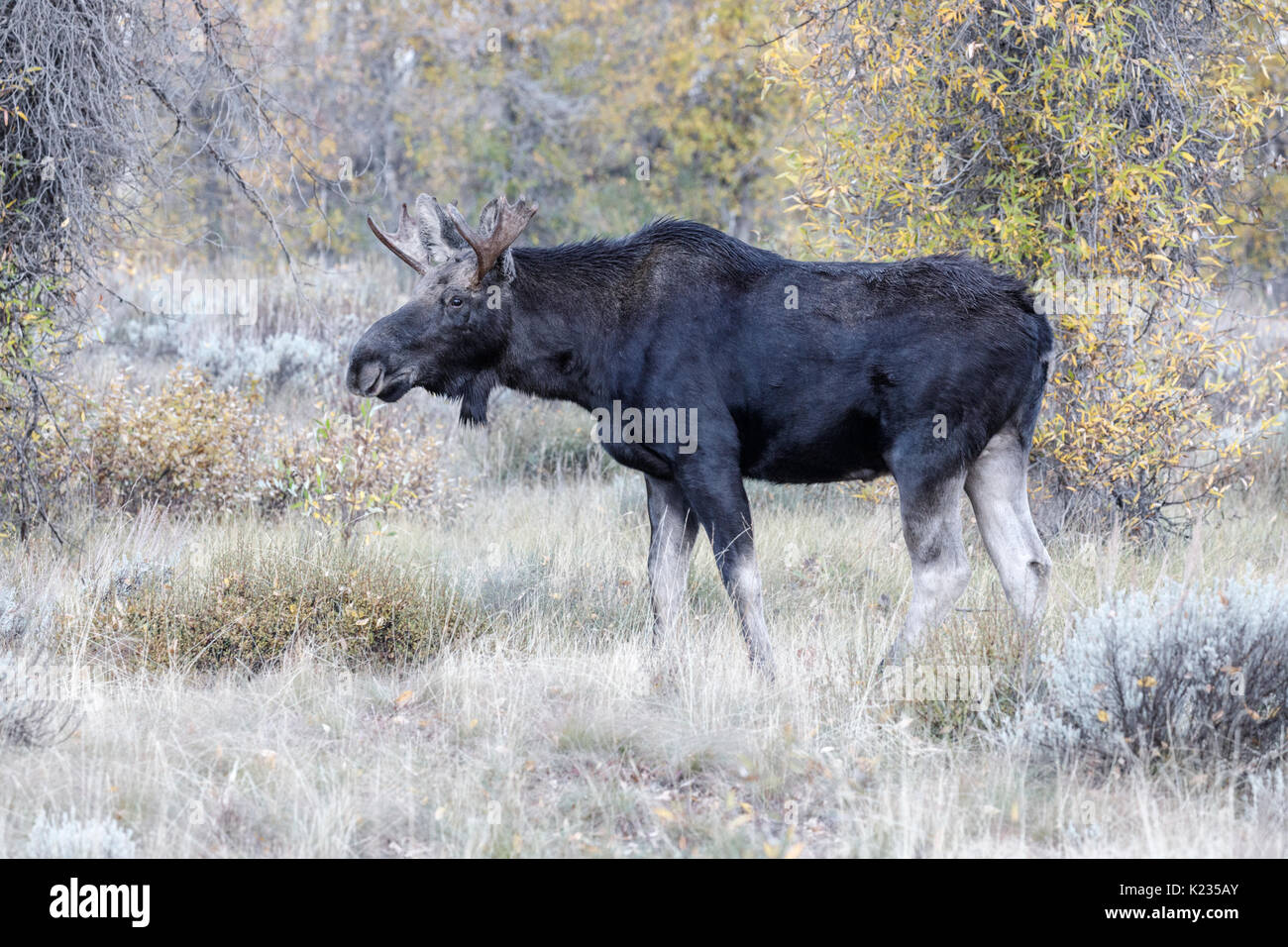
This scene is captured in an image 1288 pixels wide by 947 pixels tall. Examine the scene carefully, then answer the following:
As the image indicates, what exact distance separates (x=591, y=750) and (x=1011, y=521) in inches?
102

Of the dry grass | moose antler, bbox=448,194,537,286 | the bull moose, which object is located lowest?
the dry grass

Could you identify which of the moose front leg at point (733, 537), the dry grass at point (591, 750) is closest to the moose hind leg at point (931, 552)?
the dry grass at point (591, 750)

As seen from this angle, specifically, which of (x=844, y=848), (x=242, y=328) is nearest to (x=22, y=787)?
(x=844, y=848)

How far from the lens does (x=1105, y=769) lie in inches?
198

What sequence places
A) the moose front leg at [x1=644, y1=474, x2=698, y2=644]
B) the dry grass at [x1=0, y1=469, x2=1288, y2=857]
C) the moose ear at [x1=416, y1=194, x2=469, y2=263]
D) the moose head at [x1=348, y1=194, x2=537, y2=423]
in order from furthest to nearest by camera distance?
the moose front leg at [x1=644, y1=474, x2=698, y2=644]
the moose ear at [x1=416, y1=194, x2=469, y2=263]
the moose head at [x1=348, y1=194, x2=537, y2=423]
the dry grass at [x1=0, y1=469, x2=1288, y2=857]

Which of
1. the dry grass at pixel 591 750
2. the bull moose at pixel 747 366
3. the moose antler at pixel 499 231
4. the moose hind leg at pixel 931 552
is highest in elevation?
the moose antler at pixel 499 231

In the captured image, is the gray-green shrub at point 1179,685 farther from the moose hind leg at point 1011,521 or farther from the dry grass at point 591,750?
the moose hind leg at point 1011,521

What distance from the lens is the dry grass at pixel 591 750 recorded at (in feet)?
Answer: 14.8

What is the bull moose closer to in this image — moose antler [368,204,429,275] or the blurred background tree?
moose antler [368,204,429,275]

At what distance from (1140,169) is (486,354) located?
3804mm

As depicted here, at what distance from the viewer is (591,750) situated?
5293 millimetres

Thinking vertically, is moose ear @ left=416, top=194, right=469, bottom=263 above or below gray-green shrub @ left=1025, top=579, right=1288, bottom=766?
above

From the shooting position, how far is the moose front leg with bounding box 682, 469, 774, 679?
6.32m

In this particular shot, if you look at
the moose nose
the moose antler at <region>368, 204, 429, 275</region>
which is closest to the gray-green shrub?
the moose nose
